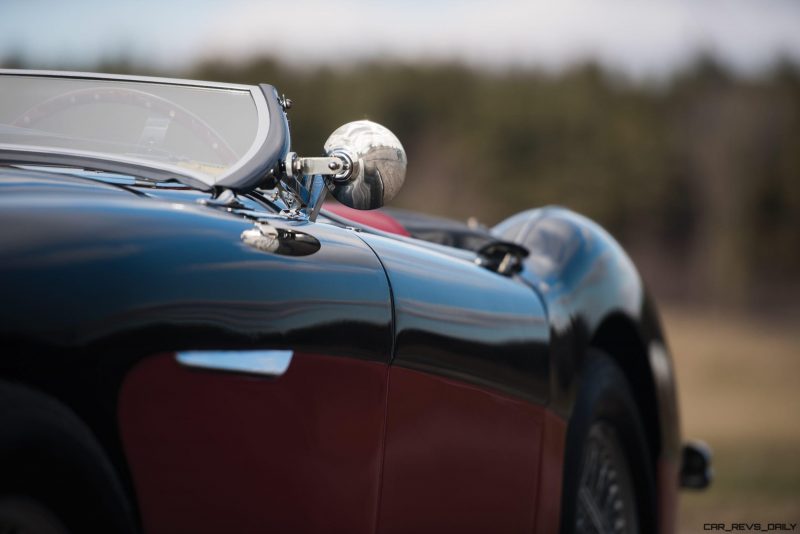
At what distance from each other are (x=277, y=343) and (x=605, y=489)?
6.37 feet

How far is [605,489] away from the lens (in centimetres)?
387

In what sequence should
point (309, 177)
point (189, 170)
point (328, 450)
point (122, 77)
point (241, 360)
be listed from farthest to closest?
1. point (122, 77)
2. point (309, 177)
3. point (189, 170)
4. point (328, 450)
5. point (241, 360)

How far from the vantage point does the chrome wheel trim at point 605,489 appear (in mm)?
3705

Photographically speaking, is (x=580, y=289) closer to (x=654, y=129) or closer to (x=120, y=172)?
(x=120, y=172)

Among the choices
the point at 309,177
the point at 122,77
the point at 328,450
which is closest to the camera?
the point at 328,450

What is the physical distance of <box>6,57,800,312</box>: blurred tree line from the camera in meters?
46.7

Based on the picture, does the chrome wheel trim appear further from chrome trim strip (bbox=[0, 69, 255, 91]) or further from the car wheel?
the car wheel

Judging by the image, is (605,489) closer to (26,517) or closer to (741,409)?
(26,517)

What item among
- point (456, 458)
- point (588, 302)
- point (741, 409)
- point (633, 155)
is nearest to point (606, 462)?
point (588, 302)

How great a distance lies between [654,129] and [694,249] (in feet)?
17.8

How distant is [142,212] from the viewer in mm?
2150

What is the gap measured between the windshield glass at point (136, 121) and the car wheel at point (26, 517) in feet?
3.39

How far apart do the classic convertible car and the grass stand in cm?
340

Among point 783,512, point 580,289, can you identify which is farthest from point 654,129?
point 580,289
